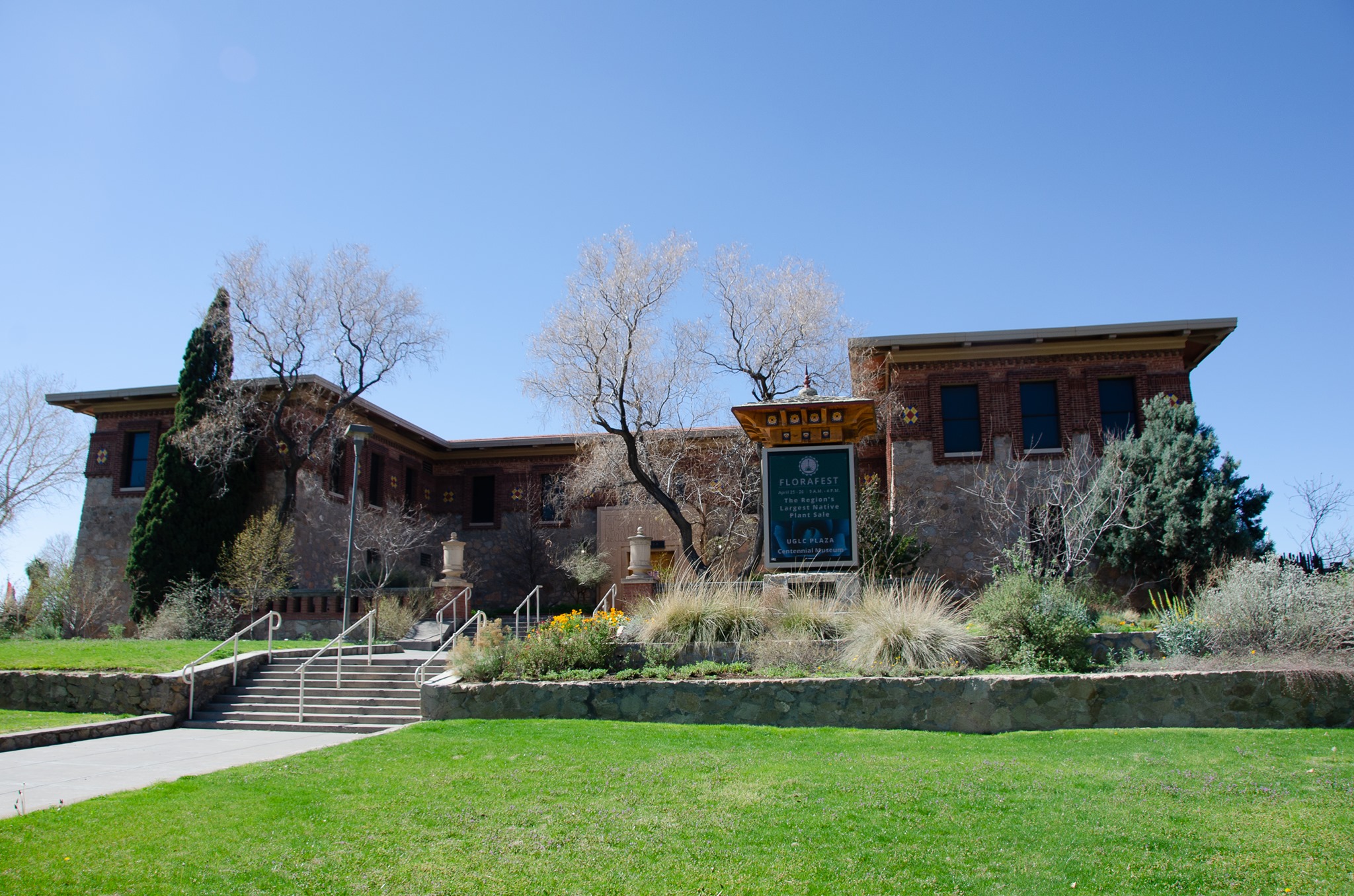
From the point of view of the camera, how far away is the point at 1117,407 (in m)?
22.8

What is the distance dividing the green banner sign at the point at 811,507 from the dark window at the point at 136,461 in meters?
20.1

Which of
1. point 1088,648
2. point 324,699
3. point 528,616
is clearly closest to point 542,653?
point 324,699

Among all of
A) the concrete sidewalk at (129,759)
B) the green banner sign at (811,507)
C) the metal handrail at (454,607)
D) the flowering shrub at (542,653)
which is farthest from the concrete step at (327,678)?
the green banner sign at (811,507)

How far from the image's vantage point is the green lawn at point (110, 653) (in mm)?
14180

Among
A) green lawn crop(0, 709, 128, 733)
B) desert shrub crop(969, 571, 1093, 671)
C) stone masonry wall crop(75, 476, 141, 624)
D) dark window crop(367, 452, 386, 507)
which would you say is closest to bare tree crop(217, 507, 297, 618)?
stone masonry wall crop(75, 476, 141, 624)

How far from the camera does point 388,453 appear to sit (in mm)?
28531

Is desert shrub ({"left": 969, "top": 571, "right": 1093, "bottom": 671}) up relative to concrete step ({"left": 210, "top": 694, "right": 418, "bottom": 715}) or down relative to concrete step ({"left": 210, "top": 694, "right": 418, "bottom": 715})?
up

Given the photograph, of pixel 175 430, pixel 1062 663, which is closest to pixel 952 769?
pixel 1062 663

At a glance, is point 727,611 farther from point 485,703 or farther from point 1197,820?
point 1197,820

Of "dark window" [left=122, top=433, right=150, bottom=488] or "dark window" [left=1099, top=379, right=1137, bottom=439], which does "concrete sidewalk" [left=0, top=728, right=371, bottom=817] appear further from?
"dark window" [left=1099, top=379, right=1137, bottom=439]

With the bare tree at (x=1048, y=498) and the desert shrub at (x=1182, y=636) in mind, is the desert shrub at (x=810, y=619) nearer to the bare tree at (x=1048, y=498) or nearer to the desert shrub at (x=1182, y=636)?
the desert shrub at (x=1182, y=636)

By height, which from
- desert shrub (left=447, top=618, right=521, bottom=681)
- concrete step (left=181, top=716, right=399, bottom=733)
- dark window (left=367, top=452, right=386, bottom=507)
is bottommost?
concrete step (left=181, top=716, right=399, bottom=733)

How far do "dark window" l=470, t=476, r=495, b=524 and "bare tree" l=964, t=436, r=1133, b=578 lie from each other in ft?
54.3

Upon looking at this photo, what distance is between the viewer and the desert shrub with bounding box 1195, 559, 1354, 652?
35.3 ft
